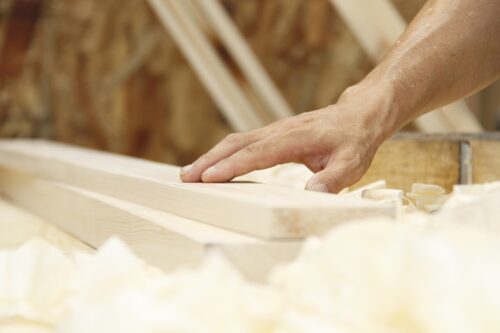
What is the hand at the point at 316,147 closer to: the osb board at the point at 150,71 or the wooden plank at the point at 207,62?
the wooden plank at the point at 207,62

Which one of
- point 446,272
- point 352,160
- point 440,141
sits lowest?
Result: point 440,141

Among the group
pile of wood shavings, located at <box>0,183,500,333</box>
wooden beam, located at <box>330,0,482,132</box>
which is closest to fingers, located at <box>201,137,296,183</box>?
pile of wood shavings, located at <box>0,183,500,333</box>

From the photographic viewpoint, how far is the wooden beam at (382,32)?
2.09m

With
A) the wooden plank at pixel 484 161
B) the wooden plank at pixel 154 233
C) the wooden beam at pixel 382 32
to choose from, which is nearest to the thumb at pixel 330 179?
the wooden plank at pixel 154 233

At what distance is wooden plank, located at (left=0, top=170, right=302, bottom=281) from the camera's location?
0.82m

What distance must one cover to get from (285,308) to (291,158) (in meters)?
0.67

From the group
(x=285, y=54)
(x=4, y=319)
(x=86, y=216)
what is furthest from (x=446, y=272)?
(x=285, y=54)

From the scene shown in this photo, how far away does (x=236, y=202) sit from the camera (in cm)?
91

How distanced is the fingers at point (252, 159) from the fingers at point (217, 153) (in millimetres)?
14

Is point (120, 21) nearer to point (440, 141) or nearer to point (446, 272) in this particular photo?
point (440, 141)

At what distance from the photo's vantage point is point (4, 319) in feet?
2.74

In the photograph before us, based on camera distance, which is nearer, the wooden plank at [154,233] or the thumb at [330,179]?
the wooden plank at [154,233]

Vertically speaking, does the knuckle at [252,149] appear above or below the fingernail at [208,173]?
below

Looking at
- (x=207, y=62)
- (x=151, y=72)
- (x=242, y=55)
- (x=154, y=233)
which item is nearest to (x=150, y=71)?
(x=151, y=72)
